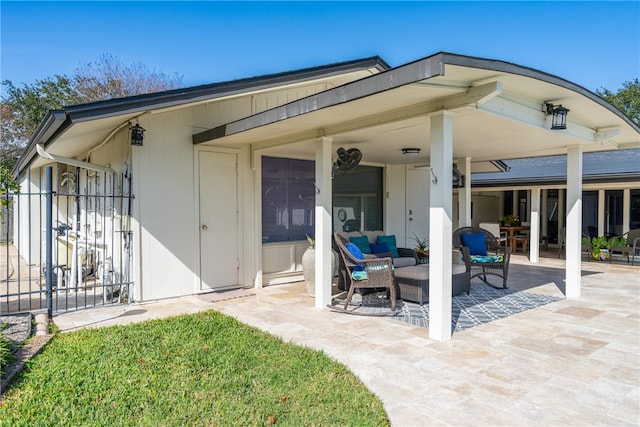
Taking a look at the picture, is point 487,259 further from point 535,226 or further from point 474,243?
point 535,226

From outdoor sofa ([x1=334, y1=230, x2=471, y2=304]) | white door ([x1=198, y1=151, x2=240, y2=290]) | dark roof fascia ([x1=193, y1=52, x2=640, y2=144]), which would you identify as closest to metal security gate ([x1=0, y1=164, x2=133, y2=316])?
white door ([x1=198, y1=151, x2=240, y2=290])

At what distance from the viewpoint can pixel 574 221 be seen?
269 inches

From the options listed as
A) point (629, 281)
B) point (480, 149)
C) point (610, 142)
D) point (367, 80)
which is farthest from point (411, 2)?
point (629, 281)

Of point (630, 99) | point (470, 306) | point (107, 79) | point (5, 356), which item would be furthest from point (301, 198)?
point (630, 99)

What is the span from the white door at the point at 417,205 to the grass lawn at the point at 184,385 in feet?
22.5

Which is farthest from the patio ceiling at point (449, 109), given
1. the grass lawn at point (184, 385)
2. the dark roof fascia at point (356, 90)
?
the grass lawn at point (184, 385)

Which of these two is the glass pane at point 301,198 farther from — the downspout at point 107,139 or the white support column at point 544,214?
the white support column at point 544,214

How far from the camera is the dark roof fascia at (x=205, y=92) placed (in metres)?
4.82

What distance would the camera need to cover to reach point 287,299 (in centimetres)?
664

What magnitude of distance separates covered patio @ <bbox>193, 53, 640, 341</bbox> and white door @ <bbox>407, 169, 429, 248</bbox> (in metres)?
2.70

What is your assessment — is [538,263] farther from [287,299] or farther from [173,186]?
[173,186]

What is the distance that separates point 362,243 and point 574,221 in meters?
3.57

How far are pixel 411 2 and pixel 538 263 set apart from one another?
7.45 metres

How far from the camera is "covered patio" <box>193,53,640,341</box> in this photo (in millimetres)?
3849
